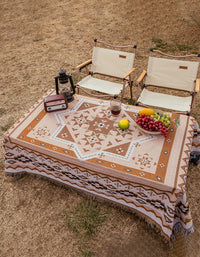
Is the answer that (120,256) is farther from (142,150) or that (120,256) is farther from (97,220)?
(142,150)

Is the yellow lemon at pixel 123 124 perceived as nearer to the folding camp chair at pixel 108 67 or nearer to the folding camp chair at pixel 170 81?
the folding camp chair at pixel 170 81

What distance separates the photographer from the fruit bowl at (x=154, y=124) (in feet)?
7.21

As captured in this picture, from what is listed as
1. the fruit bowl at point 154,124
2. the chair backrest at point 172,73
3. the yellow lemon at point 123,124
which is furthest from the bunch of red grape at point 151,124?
the chair backrest at point 172,73

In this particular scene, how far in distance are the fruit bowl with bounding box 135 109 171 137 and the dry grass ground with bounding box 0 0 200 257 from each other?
1074mm

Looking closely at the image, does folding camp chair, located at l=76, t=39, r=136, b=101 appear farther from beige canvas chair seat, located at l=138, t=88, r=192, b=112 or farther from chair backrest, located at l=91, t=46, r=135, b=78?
beige canvas chair seat, located at l=138, t=88, r=192, b=112

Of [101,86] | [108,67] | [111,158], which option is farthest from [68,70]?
[111,158]

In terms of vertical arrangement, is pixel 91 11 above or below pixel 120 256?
above

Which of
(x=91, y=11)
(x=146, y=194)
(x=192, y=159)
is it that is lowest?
(x=192, y=159)

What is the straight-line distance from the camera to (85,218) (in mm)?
2477

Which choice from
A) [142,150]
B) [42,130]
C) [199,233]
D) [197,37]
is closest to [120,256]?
[199,233]

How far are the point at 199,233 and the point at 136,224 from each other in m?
0.72

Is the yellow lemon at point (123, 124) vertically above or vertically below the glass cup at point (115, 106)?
below

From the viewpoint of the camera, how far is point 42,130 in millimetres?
2402

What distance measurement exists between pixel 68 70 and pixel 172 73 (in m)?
2.70
